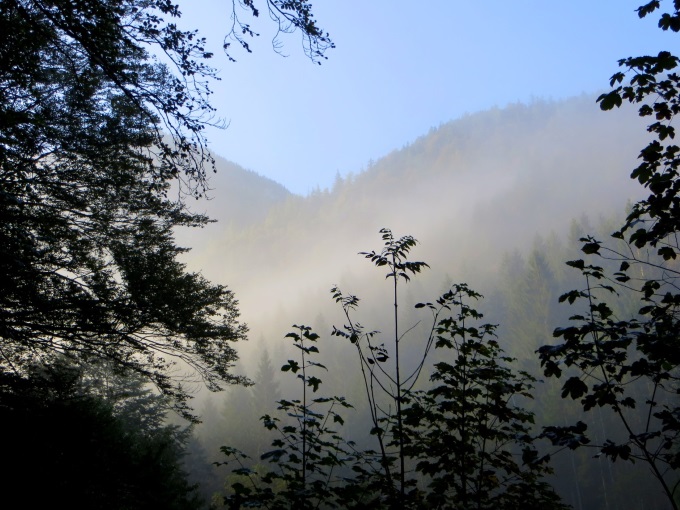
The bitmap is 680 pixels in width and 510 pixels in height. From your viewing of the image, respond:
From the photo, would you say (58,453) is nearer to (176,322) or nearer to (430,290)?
(176,322)

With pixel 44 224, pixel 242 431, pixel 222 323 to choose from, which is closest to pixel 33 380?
pixel 44 224

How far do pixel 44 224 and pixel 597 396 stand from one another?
7756 millimetres

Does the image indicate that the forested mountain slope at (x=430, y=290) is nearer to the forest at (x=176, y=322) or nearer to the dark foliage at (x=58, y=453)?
the forest at (x=176, y=322)

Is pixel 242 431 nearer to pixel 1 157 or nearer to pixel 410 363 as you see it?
pixel 410 363

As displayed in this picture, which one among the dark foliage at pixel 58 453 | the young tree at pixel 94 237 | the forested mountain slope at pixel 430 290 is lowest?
the dark foliage at pixel 58 453

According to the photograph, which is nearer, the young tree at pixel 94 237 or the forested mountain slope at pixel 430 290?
the young tree at pixel 94 237

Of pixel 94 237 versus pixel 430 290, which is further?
pixel 430 290

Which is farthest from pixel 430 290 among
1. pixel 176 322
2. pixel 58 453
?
pixel 58 453

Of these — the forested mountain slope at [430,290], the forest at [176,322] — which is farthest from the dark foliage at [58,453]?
the forested mountain slope at [430,290]

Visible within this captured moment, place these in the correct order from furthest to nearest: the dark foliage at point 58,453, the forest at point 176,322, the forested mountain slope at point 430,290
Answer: the forested mountain slope at point 430,290 → the dark foliage at point 58,453 → the forest at point 176,322

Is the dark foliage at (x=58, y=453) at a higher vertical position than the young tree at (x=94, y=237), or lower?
lower

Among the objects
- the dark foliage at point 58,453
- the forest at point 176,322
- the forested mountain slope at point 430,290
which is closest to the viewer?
the forest at point 176,322

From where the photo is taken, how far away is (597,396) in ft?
8.15

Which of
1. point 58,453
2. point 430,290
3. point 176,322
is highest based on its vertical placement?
point 430,290
